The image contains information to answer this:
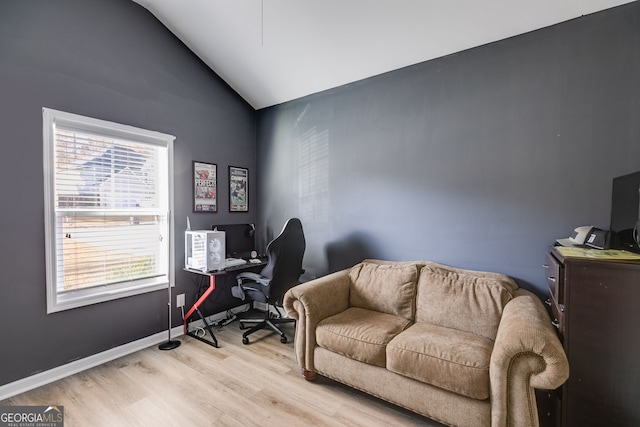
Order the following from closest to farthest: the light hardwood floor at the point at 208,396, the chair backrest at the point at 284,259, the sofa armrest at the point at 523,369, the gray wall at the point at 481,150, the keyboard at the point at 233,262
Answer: the sofa armrest at the point at 523,369
the light hardwood floor at the point at 208,396
the gray wall at the point at 481,150
the chair backrest at the point at 284,259
the keyboard at the point at 233,262

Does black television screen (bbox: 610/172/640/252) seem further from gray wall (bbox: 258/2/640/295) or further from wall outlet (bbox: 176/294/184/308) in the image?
wall outlet (bbox: 176/294/184/308)

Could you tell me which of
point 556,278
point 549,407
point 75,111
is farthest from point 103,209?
point 549,407

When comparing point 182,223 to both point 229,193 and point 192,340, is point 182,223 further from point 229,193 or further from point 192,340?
point 192,340

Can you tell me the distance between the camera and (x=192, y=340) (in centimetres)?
289

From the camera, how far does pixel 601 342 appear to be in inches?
57.6

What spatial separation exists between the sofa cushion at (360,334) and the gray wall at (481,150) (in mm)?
746

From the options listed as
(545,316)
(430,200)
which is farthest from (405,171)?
(545,316)

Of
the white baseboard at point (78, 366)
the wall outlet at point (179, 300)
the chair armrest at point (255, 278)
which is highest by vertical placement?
the chair armrest at point (255, 278)

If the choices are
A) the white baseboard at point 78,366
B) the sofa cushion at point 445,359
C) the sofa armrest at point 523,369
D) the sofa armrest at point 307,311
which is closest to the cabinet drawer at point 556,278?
the sofa armrest at point 523,369

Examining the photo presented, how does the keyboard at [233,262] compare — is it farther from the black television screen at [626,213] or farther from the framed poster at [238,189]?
the black television screen at [626,213]

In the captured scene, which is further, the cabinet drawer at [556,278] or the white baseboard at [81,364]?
the white baseboard at [81,364]

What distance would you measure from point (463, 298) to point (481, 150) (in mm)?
1210

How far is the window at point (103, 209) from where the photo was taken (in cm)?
225

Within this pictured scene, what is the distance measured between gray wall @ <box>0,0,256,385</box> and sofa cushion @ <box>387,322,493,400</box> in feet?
7.86
